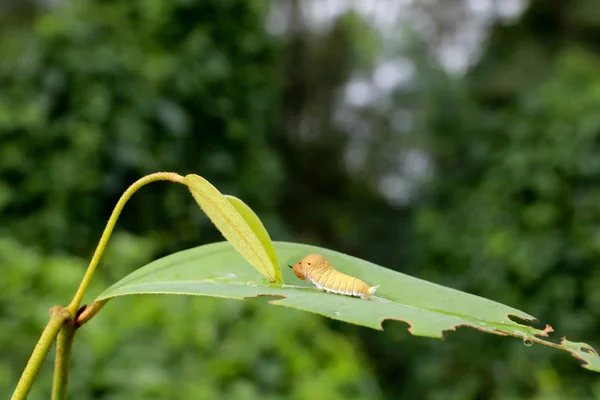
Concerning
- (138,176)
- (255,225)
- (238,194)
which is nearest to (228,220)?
(255,225)

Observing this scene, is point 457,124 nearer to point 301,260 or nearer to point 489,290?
point 489,290

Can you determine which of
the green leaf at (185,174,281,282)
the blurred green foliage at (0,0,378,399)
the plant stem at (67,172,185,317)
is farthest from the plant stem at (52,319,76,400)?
the blurred green foliage at (0,0,378,399)

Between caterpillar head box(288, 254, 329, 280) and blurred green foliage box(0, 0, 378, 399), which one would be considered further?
blurred green foliage box(0, 0, 378, 399)

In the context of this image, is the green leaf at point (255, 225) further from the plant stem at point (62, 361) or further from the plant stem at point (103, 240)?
the plant stem at point (62, 361)

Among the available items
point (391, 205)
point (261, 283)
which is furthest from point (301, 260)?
point (391, 205)

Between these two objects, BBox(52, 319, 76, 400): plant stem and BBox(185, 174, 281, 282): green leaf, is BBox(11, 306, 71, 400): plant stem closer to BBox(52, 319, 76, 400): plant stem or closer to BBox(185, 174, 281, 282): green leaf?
BBox(52, 319, 76, 400): plant stem

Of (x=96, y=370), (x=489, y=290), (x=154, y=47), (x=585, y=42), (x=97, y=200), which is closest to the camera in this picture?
(x=96, y=370)

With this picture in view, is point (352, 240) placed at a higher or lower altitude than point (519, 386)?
higher

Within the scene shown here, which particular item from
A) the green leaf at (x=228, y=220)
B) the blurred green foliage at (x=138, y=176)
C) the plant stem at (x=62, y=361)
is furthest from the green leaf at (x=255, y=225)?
the blurred green foliage at (x=138, y=176)
